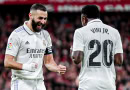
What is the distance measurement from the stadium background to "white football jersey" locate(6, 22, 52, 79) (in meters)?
7.17

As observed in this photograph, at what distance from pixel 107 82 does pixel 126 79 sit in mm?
9539

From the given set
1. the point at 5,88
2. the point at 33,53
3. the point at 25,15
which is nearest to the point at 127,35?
the point at 25,15

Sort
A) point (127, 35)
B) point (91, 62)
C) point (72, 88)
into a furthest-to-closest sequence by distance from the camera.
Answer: point (127, 35) < point (72, 88) < point (91, 62)

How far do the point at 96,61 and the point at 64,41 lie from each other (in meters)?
11.6

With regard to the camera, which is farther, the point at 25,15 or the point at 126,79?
the point at 25,15

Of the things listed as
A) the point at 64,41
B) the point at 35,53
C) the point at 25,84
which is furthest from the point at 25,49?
the point at 64,41

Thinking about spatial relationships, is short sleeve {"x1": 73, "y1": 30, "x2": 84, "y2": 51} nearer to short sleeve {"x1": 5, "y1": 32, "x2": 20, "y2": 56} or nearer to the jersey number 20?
the jersey number 20

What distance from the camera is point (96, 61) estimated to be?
523cm

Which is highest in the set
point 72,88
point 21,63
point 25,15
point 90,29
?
point 25,15

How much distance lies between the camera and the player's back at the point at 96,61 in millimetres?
5242

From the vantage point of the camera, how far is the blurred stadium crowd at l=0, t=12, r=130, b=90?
14.1 meters

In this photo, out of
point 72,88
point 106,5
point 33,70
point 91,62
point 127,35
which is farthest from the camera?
point 127,35

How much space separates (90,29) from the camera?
532cm

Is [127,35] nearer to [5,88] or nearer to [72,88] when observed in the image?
[72,88]
